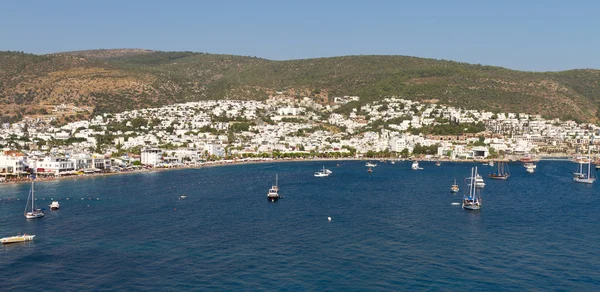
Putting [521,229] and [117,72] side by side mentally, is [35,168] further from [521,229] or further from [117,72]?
[117,72]

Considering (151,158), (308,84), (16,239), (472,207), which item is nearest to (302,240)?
(16,239)

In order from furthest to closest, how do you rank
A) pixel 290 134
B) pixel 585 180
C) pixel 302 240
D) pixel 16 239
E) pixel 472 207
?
1. pixel 290 134
2. pixel 585 180
3. pixel 472 207
4. pixel 302 240
5. pixel 16 239

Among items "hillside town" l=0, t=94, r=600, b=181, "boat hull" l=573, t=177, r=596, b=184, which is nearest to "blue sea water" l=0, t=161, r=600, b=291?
"boat hull" l=573, t=177, r=596, b=184

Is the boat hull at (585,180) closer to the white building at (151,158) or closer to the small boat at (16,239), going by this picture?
the white building at (151,158)

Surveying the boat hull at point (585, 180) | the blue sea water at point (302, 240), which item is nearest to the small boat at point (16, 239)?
the blue sea water at point (302, 240)

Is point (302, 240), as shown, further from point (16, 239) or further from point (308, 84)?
point (308, 84)

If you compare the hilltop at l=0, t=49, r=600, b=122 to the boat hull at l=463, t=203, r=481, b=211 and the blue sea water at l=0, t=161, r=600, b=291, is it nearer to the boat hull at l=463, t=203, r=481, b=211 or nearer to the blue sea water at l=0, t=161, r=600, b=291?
the blue sea water at l=0, t=161, r=600, b=291

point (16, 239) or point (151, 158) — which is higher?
point (151, 158)
